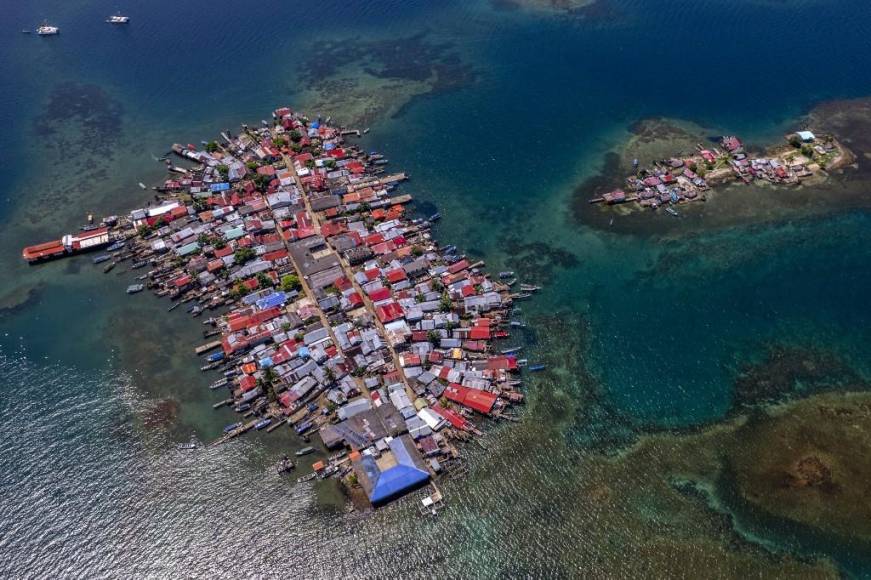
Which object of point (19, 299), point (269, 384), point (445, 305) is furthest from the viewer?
point (19, 299)

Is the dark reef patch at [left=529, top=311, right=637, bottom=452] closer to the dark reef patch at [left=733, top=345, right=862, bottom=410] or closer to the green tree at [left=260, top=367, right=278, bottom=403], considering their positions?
the dark reef patch at [left=733, top=345, right=862, bottom=410]

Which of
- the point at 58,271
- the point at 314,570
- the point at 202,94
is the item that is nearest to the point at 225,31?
the point at 202,94

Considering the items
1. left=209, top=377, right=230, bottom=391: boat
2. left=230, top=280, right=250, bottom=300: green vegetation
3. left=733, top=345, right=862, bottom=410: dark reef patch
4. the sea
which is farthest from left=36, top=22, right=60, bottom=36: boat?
left=733, top=345, right=862, bottom=410: dark reef patch

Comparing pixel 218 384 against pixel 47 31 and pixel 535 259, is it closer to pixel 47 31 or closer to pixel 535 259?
pixel 535 259

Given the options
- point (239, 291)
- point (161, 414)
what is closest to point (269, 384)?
point (161, 414)

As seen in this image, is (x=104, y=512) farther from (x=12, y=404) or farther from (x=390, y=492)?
(x=390, y=492)
